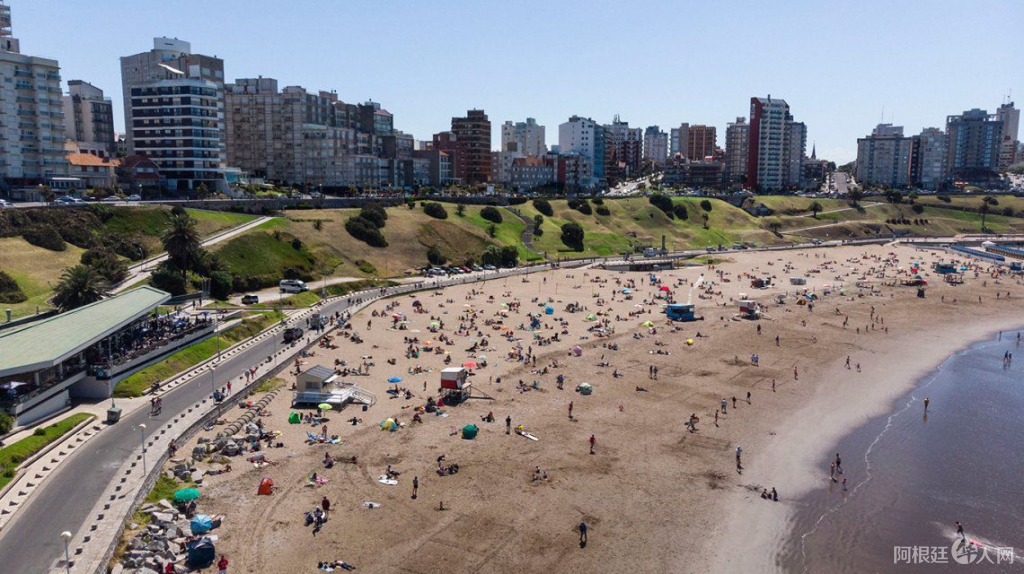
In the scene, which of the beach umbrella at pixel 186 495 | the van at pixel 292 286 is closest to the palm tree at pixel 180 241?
the van at pixel 292 286

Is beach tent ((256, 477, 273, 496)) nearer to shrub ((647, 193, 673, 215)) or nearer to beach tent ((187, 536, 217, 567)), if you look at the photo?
beach tent ((187, 536, 217, 567))

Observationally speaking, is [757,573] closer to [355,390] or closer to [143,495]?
[143,495]

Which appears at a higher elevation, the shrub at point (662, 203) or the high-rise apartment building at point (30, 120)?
the high-rise apartment building at point (30, 120)

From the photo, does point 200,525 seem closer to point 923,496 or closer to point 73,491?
point 73,491

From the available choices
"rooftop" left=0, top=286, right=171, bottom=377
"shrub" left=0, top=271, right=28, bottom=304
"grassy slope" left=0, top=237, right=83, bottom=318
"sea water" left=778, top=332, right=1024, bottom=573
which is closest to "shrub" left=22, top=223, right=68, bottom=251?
"grassy slope" left=0, top=237, right=83, bottom=318

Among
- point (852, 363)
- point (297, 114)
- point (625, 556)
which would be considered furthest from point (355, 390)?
→ point (297, 114)

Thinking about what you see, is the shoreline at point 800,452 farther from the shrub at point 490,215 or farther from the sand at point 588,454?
the shrub at point 490,215

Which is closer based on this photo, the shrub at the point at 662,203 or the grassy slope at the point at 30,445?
the grassy slope at the point at 30,445
